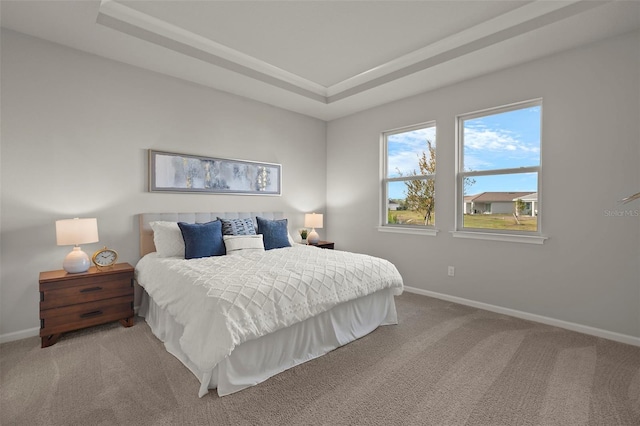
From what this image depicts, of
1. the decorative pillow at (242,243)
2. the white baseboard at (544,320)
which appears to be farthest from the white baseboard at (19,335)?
the white baseboard at (544,320)

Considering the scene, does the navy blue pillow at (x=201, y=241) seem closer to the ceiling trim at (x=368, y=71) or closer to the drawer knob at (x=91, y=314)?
the drawer knob at (x=91, y=314)

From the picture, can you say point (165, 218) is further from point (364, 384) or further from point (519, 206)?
point (519, 206)

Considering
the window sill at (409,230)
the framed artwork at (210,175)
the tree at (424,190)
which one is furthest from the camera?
the tree at (424,190)

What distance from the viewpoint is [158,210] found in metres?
3.64

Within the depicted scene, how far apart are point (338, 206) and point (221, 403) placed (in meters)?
3.73

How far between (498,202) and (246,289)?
9.91ft

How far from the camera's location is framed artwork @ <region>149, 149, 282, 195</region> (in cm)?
361

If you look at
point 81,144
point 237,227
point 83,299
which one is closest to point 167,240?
point 237,227

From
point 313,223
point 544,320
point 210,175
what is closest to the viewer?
point 544,320

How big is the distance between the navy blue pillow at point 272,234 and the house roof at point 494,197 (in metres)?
2.30

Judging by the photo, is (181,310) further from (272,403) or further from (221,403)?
(272,403)

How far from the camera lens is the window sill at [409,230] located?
162 inches

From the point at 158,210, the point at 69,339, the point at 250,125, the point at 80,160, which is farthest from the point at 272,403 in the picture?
the point at 250,125

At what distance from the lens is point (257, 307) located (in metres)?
2.09
